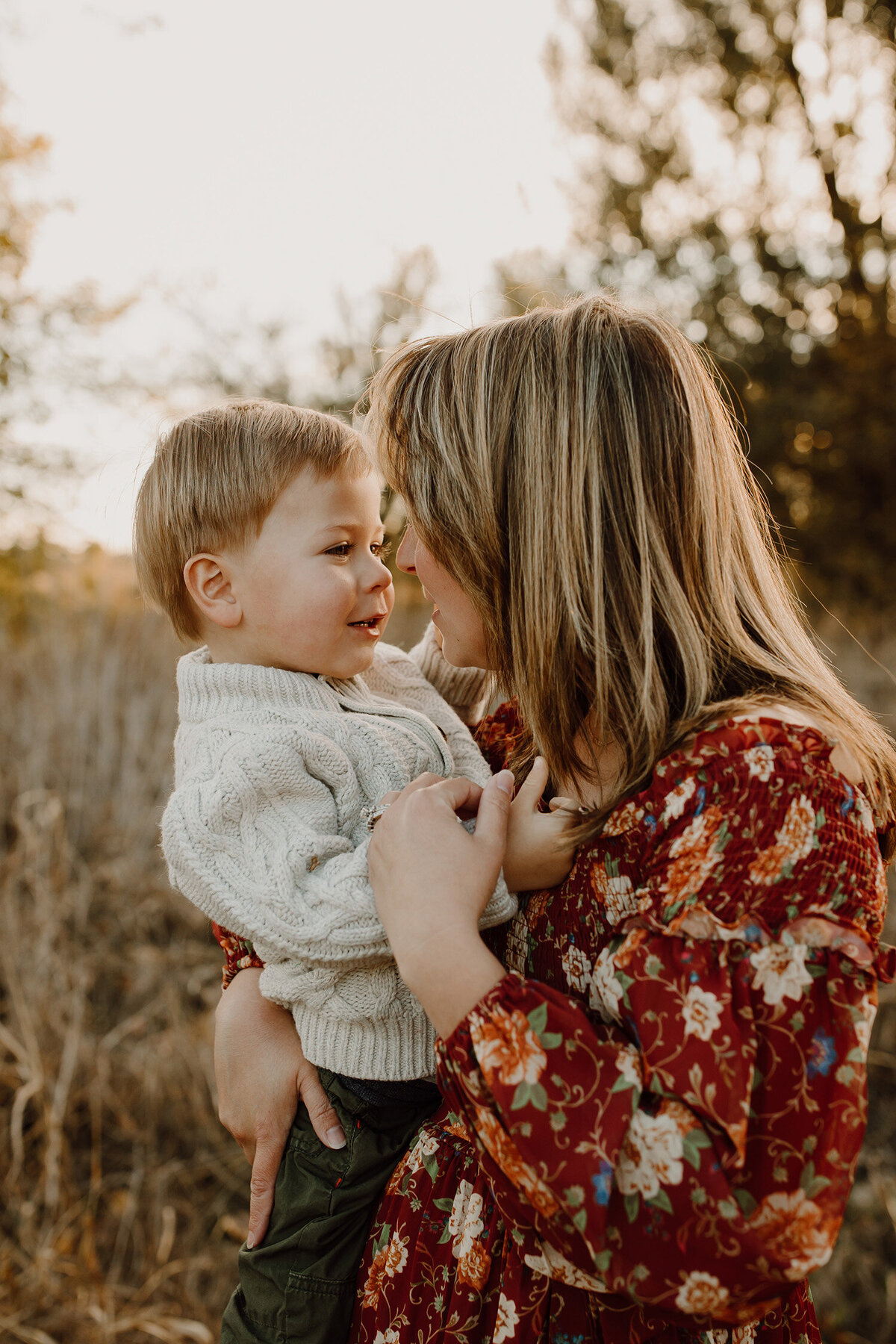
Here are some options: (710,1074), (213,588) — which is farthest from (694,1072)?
(213,588)

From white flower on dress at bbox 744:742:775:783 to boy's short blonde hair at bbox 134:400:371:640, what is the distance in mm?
881

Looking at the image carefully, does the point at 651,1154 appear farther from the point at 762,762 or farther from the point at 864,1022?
the point at 762,762

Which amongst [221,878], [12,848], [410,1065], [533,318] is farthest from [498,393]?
[12,848]

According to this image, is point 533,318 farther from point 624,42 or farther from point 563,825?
point 624,42

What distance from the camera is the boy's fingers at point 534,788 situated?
1.37 meters

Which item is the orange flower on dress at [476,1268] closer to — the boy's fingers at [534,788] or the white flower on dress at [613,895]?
the white flower on dress at [613,895]

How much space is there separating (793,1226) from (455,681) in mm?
1190

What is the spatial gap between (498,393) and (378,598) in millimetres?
469

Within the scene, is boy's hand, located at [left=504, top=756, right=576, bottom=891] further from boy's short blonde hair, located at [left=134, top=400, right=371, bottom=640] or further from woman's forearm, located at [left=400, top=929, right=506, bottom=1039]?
boy's short blonde hair, located at [left=134, top=400, right=371, bottom=640]

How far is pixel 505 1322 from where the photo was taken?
3.90ft

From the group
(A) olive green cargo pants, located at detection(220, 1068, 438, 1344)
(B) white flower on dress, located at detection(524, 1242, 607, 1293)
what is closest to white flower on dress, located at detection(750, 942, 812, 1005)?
(B) white flower on dress, located at detection(524, 1242, 607, 1293)

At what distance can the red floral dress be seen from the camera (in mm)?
966

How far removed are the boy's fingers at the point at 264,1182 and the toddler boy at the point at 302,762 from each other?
0.02 meters

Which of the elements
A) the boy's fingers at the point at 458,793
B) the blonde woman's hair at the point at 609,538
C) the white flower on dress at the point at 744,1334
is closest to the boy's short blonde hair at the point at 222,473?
the blonde woman's hair at the point at 609,538
